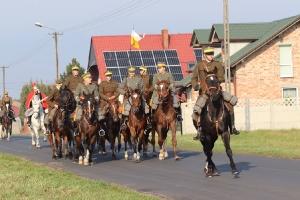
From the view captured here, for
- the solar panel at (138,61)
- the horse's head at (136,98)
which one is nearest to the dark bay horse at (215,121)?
the horse's head at (136,98)

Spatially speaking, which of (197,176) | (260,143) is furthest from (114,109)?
(260,143)

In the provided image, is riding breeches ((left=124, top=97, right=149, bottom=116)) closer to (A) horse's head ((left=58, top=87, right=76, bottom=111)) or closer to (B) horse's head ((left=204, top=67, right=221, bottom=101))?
(A) horse's head ((left=58, top=87, right=76, bottom=111))

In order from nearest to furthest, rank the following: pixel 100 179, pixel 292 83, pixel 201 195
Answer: pixel 201 195 < pixel 100 179 < pixel 292 83

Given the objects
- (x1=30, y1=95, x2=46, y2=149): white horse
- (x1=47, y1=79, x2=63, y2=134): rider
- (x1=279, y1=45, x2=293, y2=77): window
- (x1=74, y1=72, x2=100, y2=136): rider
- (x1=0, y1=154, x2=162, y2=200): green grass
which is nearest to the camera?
(x1=0, y1=154, x2=162, y2=200): green grass

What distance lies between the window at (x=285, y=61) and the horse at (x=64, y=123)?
84.5ft

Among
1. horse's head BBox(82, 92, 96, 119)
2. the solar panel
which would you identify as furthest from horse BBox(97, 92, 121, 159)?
the solar panel

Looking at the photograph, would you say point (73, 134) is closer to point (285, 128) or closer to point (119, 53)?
point (285, 128)

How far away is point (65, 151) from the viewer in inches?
979

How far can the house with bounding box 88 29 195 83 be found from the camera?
6462 centimetres

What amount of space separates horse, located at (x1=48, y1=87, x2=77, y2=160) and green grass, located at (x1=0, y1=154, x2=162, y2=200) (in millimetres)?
4266

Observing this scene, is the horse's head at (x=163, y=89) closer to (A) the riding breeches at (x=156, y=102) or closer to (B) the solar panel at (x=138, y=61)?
(A) the riding breeches at (x=156, y=102)

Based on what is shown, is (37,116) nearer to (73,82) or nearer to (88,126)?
(73,82)

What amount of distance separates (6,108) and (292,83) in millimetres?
18186

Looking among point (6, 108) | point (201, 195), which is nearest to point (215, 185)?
point (201, 195)
